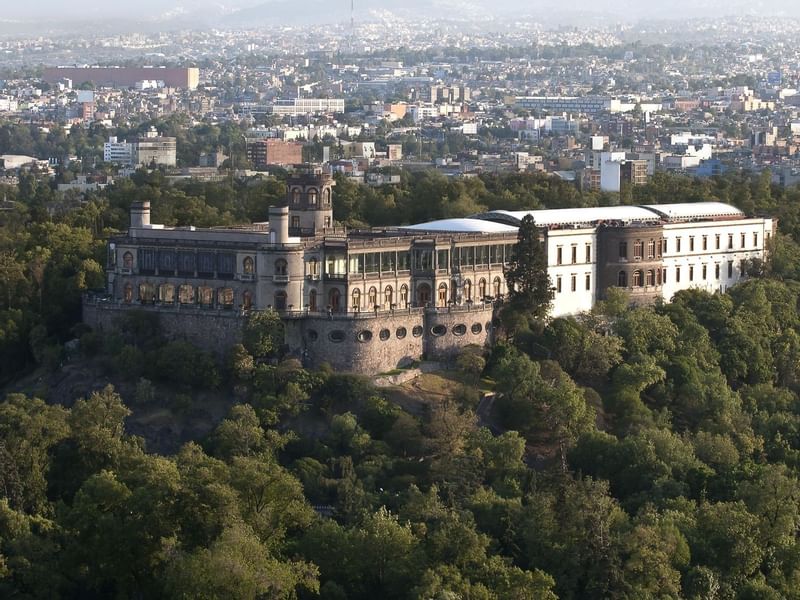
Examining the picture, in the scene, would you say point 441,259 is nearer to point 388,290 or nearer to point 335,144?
point 388,290

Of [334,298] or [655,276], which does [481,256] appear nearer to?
[334,298]

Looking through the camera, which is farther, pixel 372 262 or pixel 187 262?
pixel 187 262

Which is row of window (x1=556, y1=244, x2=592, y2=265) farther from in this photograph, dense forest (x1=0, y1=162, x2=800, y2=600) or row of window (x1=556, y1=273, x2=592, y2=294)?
dense forest (x1=0, y1=162, x2=800, y2=600)

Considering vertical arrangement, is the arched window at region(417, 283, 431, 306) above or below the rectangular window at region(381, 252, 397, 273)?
below

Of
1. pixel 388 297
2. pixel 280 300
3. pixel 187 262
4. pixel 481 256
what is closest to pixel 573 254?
pixel 481 256

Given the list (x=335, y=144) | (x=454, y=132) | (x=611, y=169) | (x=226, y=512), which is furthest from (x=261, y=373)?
(x=454, y=132)


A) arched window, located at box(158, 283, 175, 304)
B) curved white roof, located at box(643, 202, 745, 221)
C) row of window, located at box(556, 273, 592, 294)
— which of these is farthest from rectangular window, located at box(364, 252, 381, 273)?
curved white roof, located at box(643, 202, 745, 221)
